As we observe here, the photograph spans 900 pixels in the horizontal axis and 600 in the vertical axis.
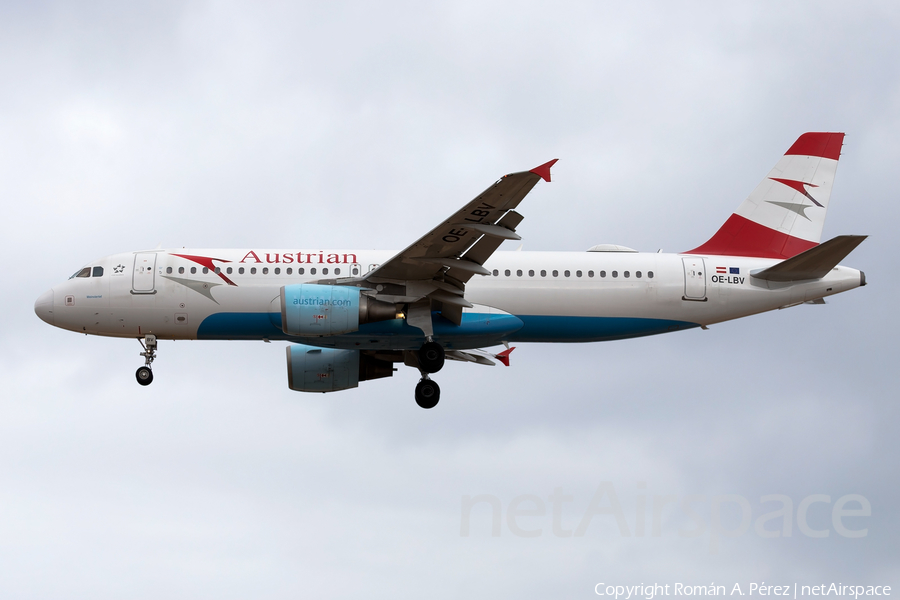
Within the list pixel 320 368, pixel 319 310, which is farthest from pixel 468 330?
pixel 320 368

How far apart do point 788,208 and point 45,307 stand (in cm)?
2567

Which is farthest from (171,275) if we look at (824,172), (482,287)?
(824,172)

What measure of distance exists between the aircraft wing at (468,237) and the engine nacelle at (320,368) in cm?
594

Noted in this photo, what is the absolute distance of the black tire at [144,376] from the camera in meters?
30.2

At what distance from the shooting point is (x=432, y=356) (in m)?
29.5

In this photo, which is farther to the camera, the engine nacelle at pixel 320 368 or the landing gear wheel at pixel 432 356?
the engine nacelle at pixel 320 368

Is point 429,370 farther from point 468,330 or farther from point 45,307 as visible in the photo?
point 45,307

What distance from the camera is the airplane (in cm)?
2809

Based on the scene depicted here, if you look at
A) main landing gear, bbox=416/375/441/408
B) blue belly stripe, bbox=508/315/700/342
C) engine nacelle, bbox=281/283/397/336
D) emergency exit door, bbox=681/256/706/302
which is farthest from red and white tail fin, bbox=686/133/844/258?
engine nacelle, bbox=281/283/397/336

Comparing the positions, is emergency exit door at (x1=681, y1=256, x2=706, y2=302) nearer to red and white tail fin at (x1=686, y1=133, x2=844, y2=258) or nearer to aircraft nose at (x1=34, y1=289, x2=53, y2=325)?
red and white tail fin at (x1=686, y1=133, x2=844, y2=258)

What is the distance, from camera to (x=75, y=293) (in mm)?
30062

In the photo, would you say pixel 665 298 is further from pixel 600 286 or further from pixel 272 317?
pixel 272 317

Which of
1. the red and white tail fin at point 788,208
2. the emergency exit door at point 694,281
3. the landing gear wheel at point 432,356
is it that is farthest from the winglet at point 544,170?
the red and white tail fin at point 788,208

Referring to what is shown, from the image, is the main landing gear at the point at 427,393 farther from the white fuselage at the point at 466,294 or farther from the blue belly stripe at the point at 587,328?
the blue belly stripe at the point at 587,328
